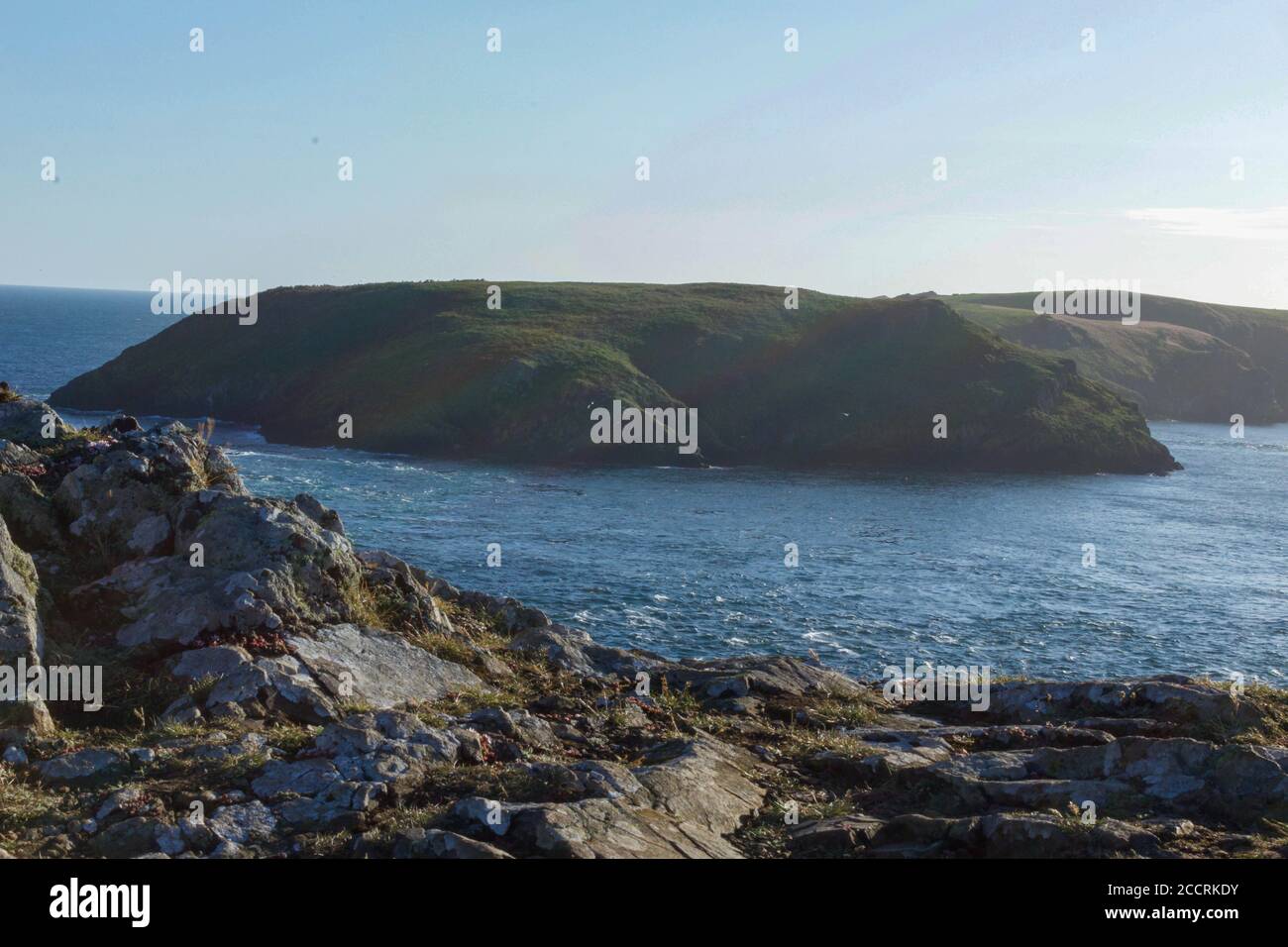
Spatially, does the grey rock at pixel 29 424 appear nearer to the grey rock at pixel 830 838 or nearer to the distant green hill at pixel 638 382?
the grey rock at pixel 830 838

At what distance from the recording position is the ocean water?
4666 cm

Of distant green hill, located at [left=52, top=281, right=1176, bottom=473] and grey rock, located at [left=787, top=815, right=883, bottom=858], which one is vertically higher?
distant green hill, located at [left=52, top=281, right=1176, bottom=473]

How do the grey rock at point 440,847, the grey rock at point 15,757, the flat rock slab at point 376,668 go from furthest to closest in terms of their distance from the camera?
the flat rock slab at point 376,668, the grey rock at point 15,757, the grey rock at point 440,847

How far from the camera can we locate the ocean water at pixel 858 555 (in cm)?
4666

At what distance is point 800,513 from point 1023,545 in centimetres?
1722

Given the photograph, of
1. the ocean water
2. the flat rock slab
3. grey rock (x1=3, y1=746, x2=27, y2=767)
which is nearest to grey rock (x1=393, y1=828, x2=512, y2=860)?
grey rock (x1=3, y1=746, x2=27, y2=767)

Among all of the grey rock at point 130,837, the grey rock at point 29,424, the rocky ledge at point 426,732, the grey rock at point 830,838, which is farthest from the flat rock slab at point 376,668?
the grey rock at point 29,424

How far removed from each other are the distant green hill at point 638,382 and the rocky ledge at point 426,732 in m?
85.6

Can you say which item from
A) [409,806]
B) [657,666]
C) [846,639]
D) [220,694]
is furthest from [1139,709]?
[846,639]

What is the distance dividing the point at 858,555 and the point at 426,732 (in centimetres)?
5420

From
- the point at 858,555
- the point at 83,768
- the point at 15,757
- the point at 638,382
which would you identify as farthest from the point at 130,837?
the point at 638,382

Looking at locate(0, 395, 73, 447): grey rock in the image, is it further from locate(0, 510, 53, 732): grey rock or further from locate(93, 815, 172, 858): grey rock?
locate(93, 815, 172, 858): grey rock

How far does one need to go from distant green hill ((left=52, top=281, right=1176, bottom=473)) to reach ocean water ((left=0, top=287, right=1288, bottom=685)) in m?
9.18
